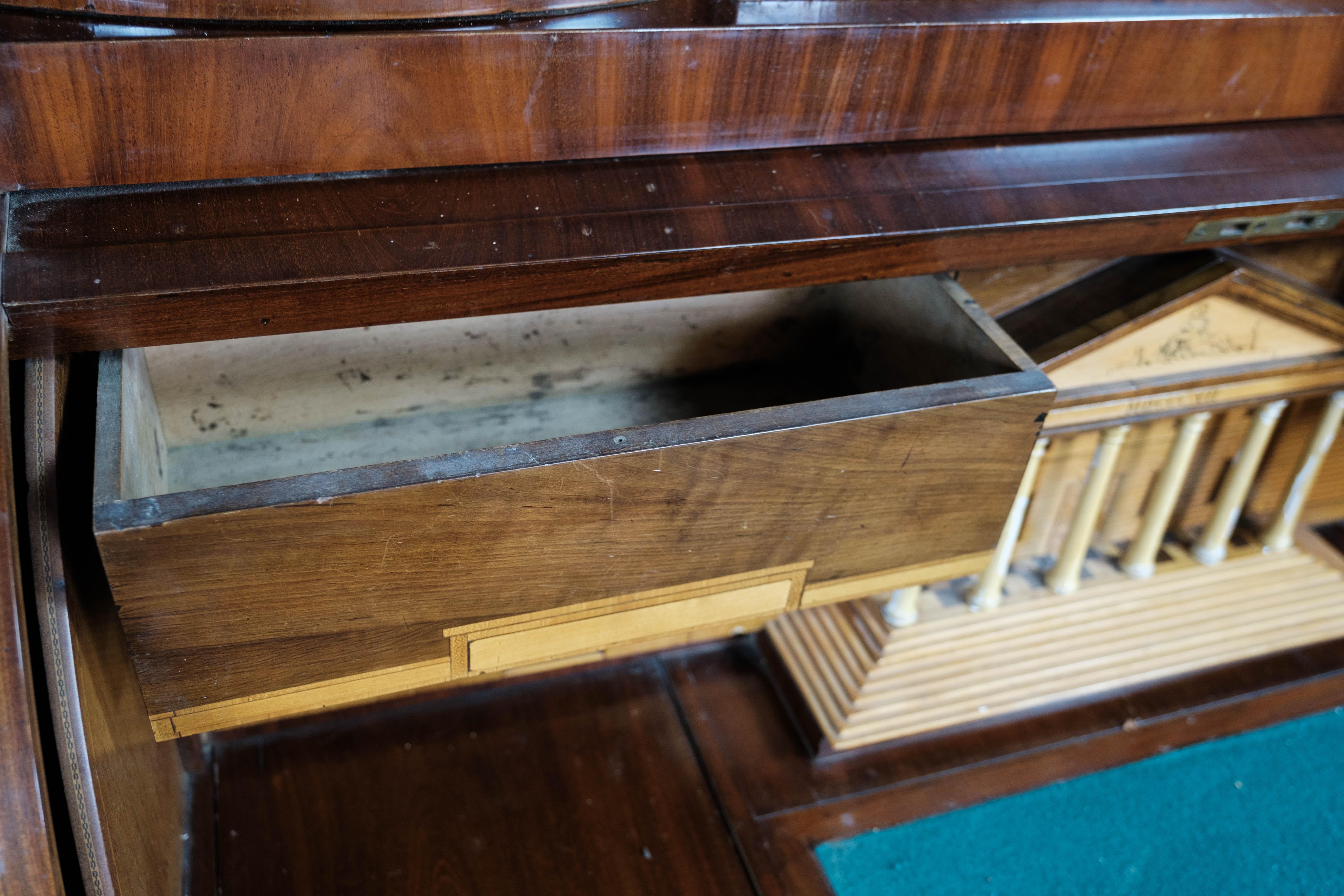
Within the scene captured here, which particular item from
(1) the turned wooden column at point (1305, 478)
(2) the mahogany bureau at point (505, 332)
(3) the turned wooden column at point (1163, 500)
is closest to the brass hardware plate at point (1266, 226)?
(2) the mahogany bureau at point (505, 332)

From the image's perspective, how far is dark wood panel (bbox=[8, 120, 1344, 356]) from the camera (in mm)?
761

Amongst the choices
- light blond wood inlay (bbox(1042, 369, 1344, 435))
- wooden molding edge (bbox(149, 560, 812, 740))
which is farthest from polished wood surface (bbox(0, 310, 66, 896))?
light blond wood inlay (bbox(1042, 369, 1344, 435))

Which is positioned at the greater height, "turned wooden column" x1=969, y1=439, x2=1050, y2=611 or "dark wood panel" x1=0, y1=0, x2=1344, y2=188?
"dark wood panel" x1=0, y1=0, x2=1344, y2=188

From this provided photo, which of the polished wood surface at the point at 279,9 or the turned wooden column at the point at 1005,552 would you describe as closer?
the polished wood surface at the point at 279,9

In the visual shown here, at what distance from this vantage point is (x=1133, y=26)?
3.29 feet

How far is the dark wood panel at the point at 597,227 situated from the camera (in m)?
0.76

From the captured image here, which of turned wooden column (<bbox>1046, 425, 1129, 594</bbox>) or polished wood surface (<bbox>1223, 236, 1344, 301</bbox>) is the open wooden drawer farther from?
polished wood surface (<bbox>1223, 236, 1344, 301</bbox>)

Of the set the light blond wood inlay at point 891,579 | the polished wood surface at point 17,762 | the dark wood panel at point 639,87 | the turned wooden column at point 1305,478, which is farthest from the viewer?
the turned wooden column at point 1305,478

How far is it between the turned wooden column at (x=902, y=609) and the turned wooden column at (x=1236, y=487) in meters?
0.44

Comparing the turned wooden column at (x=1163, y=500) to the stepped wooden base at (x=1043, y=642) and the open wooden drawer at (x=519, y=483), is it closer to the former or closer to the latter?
the stepped wooden base at (x=1043, y=642)

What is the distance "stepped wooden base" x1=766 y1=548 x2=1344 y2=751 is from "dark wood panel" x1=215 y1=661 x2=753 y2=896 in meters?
0.20

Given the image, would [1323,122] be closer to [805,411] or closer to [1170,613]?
[1170,613]

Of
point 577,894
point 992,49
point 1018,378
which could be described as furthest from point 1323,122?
point 577,894

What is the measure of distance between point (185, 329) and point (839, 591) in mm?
603
